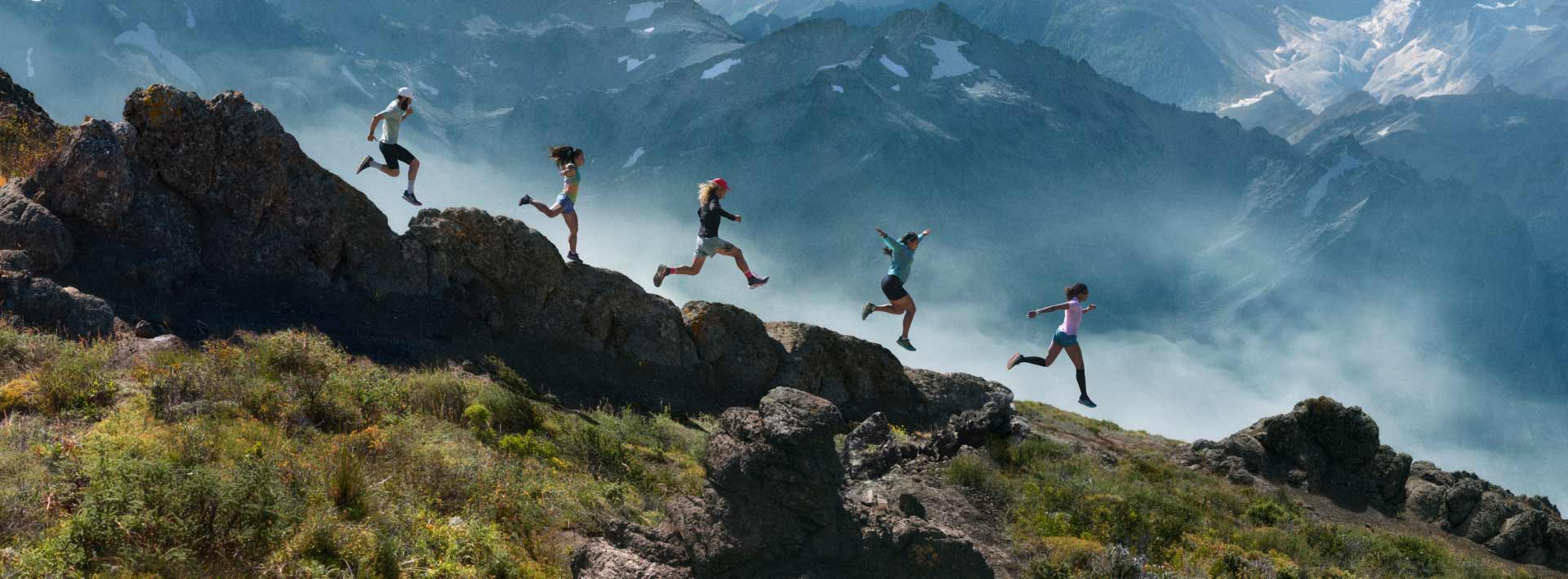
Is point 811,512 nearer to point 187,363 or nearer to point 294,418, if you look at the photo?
point 294,418

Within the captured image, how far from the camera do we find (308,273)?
53.3 ft

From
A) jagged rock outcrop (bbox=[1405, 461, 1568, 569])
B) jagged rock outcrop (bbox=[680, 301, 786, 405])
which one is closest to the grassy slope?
jagged rock outcrop (bbox=[680, 301, 786, 405])

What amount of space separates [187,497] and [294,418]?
→ 336 cm

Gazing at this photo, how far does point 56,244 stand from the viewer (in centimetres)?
1398

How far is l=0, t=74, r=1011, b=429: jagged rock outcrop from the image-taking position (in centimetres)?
1425

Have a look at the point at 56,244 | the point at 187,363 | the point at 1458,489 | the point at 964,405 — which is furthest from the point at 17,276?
the point at 1458,489

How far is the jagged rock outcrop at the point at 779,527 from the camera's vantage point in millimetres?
8922

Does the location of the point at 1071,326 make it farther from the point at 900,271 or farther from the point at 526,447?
the point at 526,447

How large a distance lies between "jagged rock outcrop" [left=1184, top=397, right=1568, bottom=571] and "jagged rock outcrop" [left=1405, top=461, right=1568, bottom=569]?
0.02m

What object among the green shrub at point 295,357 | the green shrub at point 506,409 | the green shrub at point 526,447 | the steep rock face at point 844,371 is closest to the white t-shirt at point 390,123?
the green shrub at point 295,357

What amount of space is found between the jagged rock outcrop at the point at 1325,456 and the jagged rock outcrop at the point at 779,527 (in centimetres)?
1698

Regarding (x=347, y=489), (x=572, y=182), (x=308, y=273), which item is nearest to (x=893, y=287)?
(x=572, y=182)

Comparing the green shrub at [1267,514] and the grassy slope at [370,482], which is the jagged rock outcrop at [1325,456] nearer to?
the green shrub at [1267,514]

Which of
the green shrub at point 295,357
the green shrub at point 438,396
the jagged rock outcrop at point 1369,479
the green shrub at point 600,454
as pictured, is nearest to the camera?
the green shrub at point 600,454
